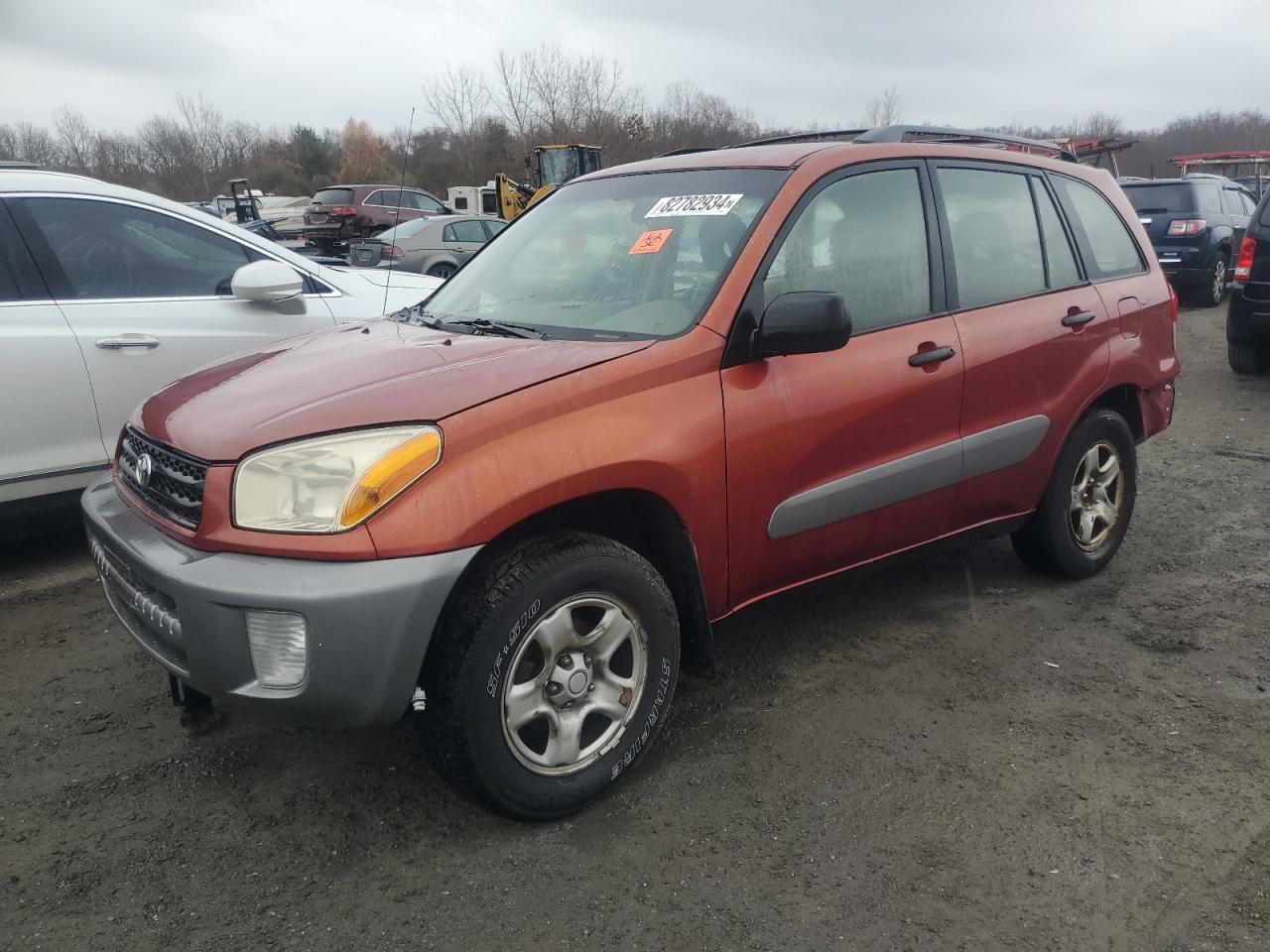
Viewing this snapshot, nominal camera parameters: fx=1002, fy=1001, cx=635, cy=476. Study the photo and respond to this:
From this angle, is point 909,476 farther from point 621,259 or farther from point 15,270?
point 15,270

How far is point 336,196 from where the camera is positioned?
22344 mm

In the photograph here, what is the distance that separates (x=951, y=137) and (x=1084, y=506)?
5.26 feet

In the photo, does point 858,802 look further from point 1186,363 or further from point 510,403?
point 1186,363

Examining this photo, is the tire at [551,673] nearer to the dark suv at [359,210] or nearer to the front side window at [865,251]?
the front side window at [865,251]

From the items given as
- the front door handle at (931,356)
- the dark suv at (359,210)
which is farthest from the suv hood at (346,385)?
the dark suv at (359,210)

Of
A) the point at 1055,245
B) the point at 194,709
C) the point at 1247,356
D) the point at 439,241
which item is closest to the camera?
the point at 194,709

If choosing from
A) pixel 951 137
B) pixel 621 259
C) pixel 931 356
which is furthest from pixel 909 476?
pixel 951 137

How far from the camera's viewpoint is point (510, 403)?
2439mm

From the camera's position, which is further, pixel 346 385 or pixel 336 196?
pixel 336 196

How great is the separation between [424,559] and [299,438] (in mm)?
424

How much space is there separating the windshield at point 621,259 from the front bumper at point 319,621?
1.00 metres

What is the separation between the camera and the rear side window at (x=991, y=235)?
3.56 m

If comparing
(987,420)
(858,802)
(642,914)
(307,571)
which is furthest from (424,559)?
(987,420)

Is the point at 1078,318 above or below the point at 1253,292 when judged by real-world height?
above
